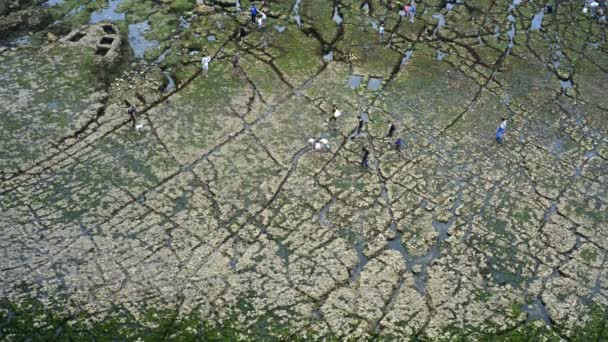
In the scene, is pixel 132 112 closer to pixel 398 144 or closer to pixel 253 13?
pixel 253 13

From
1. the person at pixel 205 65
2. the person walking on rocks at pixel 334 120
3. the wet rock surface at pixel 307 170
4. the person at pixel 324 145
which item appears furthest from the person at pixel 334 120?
the person at pixel 205 65

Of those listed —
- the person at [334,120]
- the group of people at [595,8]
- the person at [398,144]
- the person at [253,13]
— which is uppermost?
the group of people at [595,8]

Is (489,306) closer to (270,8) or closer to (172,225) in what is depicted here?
(172,225)

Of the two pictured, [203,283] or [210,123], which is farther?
[210,123]

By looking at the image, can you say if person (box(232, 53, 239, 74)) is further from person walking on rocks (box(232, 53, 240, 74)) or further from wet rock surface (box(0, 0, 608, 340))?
wet rock surface (box(0, 0, 608, 340))

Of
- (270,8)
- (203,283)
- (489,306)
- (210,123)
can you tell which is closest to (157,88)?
(210,123)

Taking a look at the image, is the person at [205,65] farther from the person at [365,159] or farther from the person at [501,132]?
the person at [501,132]

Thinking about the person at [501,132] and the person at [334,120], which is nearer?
the person at [501,132]

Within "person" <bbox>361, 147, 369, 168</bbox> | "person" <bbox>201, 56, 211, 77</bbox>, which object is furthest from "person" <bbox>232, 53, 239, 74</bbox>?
"person" <bbox>361, 147, 369, 168</bbox>
